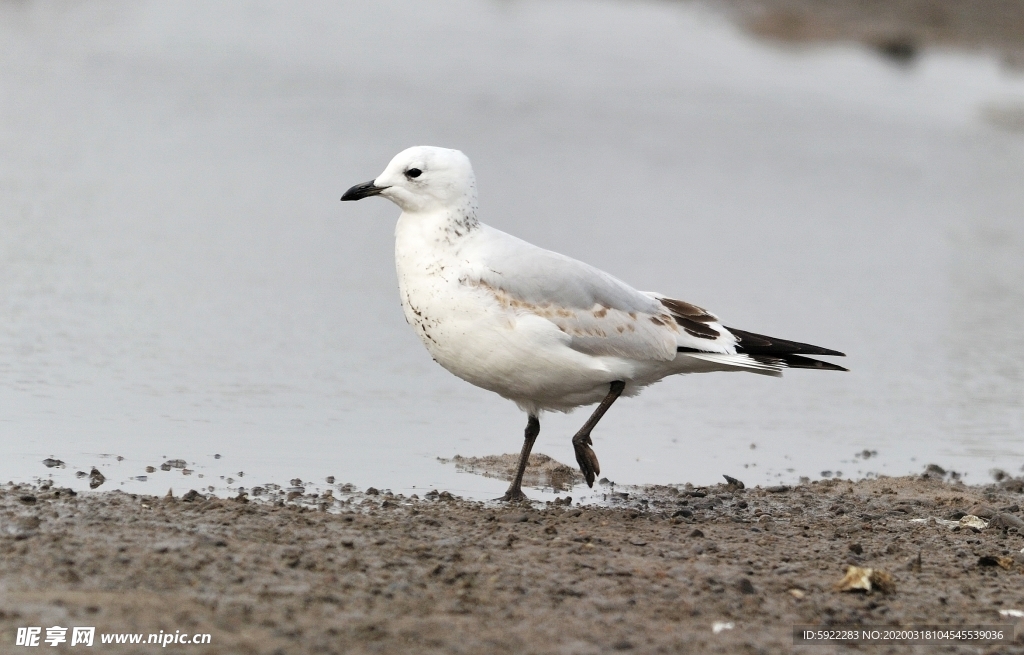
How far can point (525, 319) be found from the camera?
5562 mm

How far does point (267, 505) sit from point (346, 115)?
1150 cm

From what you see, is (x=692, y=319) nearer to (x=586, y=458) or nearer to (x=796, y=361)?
(x=796, y=361)

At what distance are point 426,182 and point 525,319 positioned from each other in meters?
0.78

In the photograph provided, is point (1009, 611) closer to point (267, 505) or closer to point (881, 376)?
point (267, 505)

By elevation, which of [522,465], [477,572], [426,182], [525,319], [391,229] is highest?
[426,182]

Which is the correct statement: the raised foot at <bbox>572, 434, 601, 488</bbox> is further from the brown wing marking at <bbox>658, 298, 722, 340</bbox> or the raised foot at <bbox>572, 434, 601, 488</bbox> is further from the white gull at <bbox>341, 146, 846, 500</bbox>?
the brown wing marking at <bbox>658, 298, 722, 340</bbox>

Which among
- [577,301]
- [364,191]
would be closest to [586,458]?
[577,301]

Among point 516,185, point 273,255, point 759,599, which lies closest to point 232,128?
point 516,185

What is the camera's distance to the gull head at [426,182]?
5844 mm

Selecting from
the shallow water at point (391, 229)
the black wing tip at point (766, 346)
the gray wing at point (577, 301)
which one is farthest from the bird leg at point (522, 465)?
the black wing tip at point (766, 346)

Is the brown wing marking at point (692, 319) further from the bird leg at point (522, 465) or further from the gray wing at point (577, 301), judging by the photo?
the bird leg at point (522, 465)

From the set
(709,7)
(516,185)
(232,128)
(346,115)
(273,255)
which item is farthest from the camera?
(709,7)

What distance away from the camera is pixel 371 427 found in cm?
684

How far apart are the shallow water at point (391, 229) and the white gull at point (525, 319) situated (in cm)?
60
